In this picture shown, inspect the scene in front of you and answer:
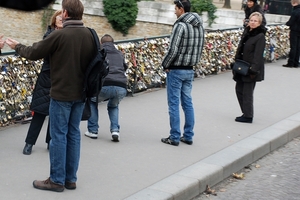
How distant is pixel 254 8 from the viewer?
12258 mm

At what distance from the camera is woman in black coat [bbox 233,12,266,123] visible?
27.1 ft

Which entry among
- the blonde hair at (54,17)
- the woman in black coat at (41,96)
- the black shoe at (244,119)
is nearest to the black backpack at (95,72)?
the woman in black coat at (41,96)

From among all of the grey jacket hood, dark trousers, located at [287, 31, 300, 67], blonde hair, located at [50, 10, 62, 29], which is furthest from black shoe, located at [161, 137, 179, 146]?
dark trousers, located at [287, 31, 300, 67]

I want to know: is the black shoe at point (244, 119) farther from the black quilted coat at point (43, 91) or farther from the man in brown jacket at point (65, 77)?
the man in brown jacket at point (65, 77)

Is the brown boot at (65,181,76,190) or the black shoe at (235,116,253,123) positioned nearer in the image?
the brown boot at (65,181,76,190)

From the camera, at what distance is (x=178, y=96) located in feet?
22.4

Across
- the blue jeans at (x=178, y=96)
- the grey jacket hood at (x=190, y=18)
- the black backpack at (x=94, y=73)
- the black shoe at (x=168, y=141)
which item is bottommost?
the black shoe at (x=168, y=141)

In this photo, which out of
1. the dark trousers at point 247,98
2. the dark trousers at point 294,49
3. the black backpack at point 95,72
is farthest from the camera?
the dark trousers at point 294,49

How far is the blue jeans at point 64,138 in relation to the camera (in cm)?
477

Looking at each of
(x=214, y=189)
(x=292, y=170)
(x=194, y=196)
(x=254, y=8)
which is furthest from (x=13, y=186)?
(x=254, y=8)

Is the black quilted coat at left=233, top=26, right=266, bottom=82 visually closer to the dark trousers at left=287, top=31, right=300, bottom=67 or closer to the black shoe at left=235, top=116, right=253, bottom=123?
the black shoe at left=235, top=116, right=253, bottom=123

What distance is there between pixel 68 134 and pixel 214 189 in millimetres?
1840

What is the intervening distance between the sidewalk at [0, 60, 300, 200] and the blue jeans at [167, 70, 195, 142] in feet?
0.81

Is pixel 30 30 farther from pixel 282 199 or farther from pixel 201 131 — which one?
pixel 282 199
